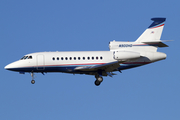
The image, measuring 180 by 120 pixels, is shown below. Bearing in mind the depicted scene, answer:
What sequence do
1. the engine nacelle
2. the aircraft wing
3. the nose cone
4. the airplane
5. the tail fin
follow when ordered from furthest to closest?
the tail fin, the nose cone, the airplane, the engine nacelle, the aircraft wing

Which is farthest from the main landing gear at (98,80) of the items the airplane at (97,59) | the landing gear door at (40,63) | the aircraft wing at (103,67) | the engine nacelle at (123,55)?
the landing gear door at (40,63)

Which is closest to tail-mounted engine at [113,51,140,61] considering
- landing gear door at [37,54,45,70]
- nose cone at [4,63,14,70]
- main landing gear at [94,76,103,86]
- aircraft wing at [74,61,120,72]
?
aircraft wing at [74,61,120,72]

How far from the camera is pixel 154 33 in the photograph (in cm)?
3512

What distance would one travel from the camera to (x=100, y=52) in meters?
34.2

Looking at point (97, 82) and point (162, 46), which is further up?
point (162, 46)

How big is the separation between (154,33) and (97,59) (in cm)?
832

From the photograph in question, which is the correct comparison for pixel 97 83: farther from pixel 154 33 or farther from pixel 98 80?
pixel 154 33

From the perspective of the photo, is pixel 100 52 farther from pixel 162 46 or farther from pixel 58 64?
pixel 162 46

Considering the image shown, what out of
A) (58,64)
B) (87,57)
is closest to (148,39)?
(87,57)

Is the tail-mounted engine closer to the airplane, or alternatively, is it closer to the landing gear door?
the airplane

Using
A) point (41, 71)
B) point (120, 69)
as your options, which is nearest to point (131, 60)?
point (120, 69)

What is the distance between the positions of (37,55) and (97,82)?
8427 mm

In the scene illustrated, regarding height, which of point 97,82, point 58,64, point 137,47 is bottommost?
point 97,82

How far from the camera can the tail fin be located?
1380 inches
